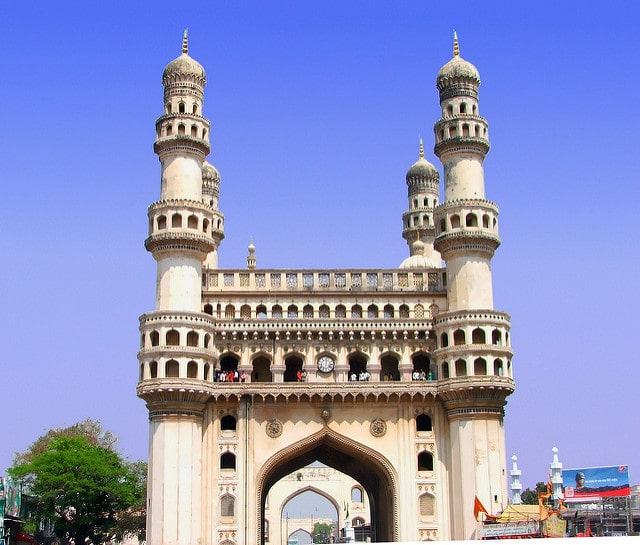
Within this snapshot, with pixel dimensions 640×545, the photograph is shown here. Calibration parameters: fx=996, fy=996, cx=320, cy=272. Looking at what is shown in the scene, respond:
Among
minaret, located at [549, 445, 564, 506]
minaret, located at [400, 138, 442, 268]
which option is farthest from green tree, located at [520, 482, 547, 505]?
minaret, located at [400, 138, 442, 268]

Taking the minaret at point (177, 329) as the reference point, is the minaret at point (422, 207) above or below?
above

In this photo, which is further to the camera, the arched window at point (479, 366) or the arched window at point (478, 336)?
the arched window at point (478, 336)

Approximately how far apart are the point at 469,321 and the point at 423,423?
6.04m

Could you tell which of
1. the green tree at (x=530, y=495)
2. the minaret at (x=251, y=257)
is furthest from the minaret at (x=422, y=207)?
the green tree at (x=530, y=495)

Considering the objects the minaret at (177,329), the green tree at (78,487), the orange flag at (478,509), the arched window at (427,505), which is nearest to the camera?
the orange flag at (478,509)

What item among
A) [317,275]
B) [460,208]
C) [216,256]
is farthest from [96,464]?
[460,208]

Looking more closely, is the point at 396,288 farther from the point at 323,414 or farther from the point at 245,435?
the point at 245,435

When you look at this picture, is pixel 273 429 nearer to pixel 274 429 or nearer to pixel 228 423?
pixel 274 429

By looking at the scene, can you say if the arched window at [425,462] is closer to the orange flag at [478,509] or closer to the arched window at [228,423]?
the orange flag at [478,509]

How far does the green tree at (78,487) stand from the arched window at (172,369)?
1489 cm

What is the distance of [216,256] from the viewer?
205 ft

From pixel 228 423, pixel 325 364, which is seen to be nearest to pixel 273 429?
pixel 228 423

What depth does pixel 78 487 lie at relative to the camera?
60.7 m

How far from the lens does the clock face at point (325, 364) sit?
2058 inches
